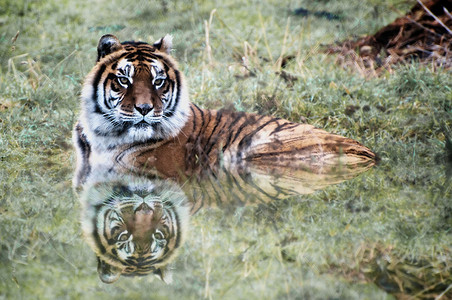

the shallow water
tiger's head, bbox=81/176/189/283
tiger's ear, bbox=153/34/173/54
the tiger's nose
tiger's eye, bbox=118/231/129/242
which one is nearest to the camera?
the shallow water

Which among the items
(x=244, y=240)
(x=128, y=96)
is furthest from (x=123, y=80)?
(x=244, y=240)

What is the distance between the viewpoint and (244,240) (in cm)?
260

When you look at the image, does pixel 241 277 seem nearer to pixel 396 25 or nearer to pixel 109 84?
pixel 109 84

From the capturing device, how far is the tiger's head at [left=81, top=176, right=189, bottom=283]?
7.55ft

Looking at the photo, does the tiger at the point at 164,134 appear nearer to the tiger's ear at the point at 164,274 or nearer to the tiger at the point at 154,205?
the tiger at the point at 154,205

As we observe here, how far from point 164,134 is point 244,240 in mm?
1923

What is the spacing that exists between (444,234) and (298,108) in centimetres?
300

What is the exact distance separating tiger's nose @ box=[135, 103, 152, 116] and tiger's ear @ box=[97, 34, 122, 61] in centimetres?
54

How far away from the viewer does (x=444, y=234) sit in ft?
8.79

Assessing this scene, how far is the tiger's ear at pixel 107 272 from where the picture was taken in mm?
2174

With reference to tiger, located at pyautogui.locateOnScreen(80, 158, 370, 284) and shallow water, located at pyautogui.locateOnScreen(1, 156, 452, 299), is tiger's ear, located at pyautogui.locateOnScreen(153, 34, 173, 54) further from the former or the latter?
shallow water, located at pyautogui.locateOnScreen(1, 156, 452, 299)

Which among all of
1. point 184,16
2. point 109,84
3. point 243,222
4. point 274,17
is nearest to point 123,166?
point 109,84

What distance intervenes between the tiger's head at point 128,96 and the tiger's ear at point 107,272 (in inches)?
76.7

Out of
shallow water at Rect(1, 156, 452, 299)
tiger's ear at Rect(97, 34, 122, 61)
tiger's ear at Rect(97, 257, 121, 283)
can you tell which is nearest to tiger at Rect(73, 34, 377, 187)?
tiger's ear at Rect(97, 34, 122, 61)
